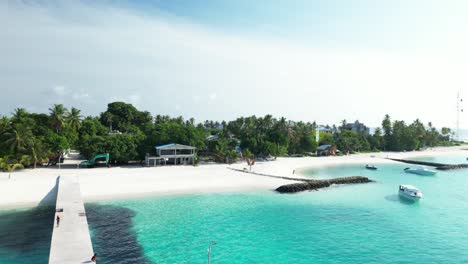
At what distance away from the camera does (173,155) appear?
62.4 m

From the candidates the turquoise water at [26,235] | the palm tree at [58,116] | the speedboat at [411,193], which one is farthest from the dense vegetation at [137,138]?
the speedboat at [411,193]

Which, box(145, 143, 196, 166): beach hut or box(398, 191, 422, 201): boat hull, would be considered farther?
box(145, 143, 196, 166): beach hut

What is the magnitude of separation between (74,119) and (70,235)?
171ft

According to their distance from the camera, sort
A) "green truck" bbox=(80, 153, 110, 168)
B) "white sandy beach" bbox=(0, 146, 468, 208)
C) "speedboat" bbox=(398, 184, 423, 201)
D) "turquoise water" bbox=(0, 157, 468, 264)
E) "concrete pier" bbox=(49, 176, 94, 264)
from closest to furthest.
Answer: "concrete pier" bbox=(49, 176, 94, 264)
"turquoise water" bbox=(0, 157, 468, 264)
"white sandy beach" bbox=(0, 146, 468, 208)
"speedboat" bbox=(398, 184, 423, 201)
"green truck" bbox=(80, 153, 110, 168)

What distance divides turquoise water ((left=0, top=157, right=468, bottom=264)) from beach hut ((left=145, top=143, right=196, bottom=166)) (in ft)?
70.3

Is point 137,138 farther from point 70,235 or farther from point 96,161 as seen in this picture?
point 70,235

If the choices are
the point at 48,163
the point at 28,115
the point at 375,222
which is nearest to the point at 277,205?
the point at 375,222

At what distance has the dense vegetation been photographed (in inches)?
2013

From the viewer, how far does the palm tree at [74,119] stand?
67.1 meters

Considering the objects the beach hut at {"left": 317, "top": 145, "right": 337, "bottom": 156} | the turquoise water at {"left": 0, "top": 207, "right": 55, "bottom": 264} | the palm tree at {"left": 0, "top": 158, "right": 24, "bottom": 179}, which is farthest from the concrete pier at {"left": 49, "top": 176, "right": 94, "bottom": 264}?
the beach hut at {"left": 317, "top": 145, "right": 337, "bottom": 156}

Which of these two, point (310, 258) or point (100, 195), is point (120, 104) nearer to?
point (100, 195)

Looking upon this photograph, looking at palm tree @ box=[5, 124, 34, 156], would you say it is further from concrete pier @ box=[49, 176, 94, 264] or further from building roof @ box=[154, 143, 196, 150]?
concrete pier @ box=[49, 176, 94, 264]

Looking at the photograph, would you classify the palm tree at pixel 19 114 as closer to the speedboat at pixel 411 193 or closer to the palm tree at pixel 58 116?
the palm tree at pixel 58 116

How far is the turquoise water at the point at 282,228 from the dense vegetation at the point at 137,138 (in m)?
23.0
